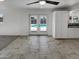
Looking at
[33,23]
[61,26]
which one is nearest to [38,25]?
[33,23]

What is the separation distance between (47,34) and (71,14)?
2.93 m

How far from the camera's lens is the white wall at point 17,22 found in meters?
12.1

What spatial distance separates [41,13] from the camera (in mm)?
12258

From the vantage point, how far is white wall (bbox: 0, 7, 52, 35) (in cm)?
1212

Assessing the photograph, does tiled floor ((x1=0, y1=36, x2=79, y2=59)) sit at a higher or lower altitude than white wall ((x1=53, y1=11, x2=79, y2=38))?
lower

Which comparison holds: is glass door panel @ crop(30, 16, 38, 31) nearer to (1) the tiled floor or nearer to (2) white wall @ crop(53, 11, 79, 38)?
(2) white wall @ crop(53, 11, 79, 38)

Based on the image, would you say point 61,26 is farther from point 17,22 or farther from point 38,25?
point 17,22

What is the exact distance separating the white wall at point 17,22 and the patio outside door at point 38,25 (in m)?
0.49

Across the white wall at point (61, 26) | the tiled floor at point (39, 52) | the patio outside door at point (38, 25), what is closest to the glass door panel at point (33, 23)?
the patio outside door at point (38, 25)

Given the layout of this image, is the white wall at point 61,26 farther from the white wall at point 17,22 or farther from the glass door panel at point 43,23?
the glass door panel at point 43,23

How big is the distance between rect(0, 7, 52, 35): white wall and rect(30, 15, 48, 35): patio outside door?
1.60 feet

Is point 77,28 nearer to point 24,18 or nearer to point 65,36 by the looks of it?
point 65,36

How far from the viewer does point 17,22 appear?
1223 cm

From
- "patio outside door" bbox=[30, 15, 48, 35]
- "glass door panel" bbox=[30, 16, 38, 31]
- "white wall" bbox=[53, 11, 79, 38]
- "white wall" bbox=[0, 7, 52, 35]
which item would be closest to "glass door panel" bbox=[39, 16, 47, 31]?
"patio outside door" bbox=[30, 15, 48, 35]
